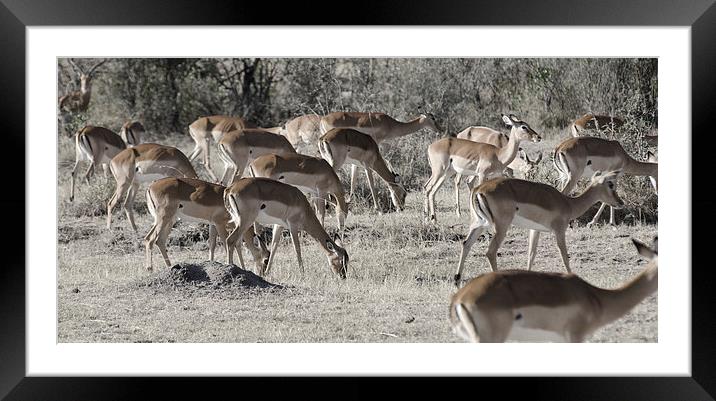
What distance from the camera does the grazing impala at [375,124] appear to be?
46.1 feet

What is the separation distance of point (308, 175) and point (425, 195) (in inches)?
61.0

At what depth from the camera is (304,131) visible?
14.6 meters

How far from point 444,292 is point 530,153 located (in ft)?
18.5

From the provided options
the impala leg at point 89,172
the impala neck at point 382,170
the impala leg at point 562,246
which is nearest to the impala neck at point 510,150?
the impala neck at point 382,170

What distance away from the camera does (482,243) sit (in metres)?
10.3

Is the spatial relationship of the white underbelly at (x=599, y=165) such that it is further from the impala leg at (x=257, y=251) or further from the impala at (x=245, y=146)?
the impala leg at (x=257, y=251)

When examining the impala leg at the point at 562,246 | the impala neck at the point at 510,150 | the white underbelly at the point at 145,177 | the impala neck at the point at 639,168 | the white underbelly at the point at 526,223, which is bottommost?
the impala leg at the point at 562,246

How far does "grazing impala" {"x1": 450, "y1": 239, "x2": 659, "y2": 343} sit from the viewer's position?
512cm

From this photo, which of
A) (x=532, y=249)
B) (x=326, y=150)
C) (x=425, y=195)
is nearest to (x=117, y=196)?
(x=326, y=150)

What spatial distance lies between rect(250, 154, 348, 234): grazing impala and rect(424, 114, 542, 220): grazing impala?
109 centimetres

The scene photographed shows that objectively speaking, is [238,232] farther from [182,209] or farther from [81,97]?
[81,97]

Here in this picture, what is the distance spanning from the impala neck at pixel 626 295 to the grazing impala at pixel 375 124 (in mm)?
8589
